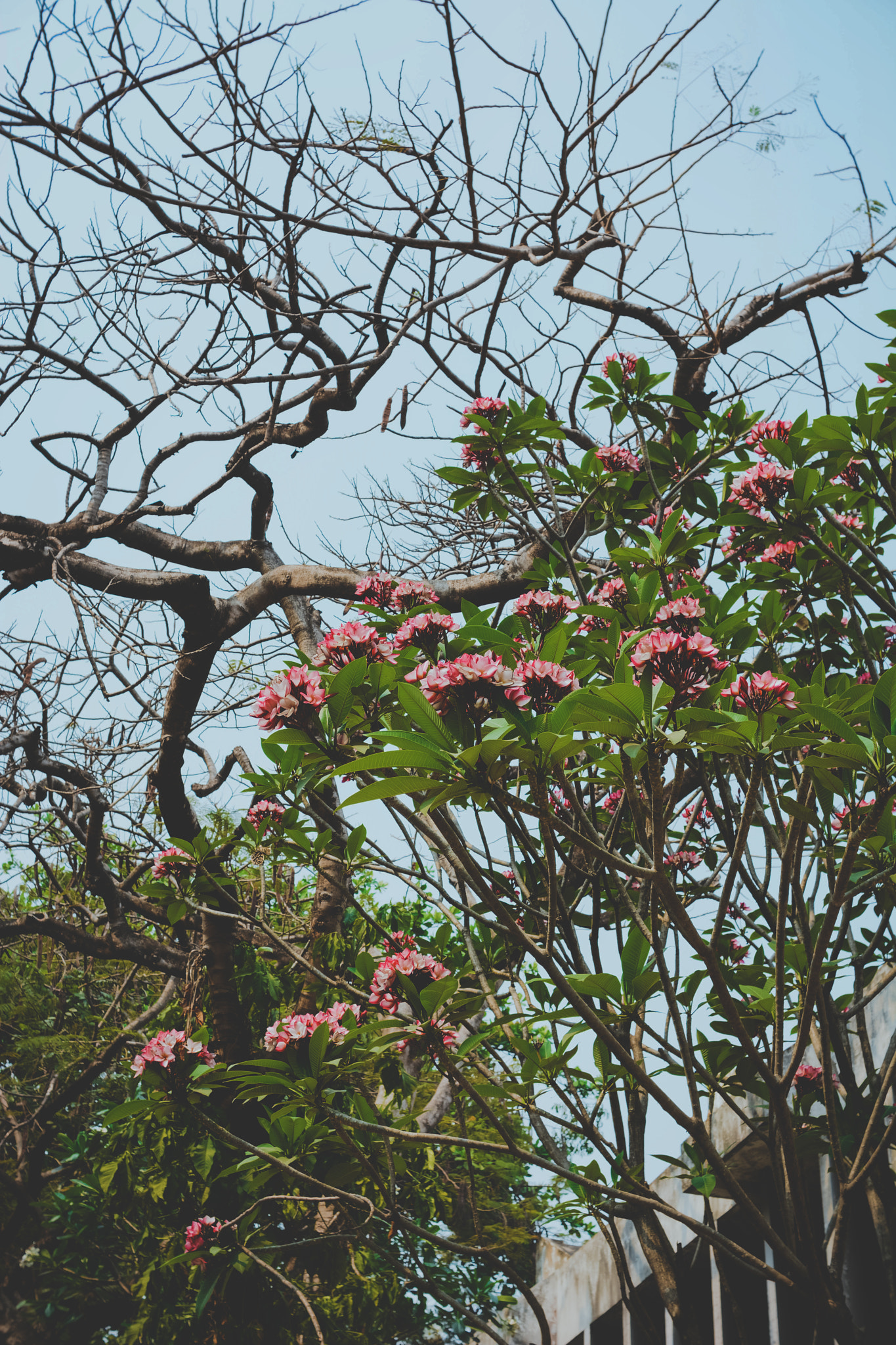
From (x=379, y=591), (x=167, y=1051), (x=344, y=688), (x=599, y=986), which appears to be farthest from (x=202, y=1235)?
(x=344, y=688)

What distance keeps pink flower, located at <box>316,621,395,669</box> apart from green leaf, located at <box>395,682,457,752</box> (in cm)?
47

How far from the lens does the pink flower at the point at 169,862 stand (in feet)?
8.50

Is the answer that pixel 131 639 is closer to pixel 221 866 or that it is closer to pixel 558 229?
pixel 221 866

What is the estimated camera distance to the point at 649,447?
2.72 metres

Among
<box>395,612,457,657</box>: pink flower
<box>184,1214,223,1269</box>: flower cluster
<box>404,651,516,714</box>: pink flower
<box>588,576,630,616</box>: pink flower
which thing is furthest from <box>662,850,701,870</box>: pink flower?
<box>184,1214,223,1269</box>: flower cluster

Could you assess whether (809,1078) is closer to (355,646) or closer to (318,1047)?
(318,1047)

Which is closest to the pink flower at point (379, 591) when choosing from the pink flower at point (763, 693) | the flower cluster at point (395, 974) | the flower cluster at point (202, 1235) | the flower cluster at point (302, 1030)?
the flower cluster at point (395, 974)

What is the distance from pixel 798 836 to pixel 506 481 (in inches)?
52.7

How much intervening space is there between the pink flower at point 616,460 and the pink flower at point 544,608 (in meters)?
0.88

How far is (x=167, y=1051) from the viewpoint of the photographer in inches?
85.8

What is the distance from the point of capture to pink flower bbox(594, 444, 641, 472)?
8.71 ft

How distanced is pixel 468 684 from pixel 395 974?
0.81 metres

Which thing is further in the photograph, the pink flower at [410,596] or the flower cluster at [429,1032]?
the pink flower at [410,596]

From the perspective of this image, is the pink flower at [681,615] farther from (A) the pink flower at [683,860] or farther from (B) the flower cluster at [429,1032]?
(A) the pink flower at [683,860]
